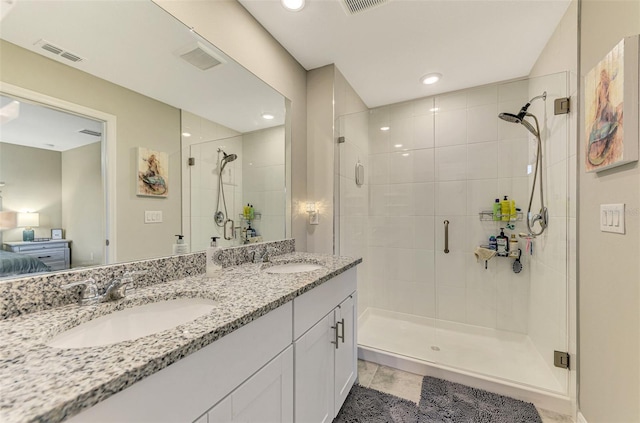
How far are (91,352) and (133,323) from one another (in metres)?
0.33

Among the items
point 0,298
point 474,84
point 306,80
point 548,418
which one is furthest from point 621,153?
point 0,298

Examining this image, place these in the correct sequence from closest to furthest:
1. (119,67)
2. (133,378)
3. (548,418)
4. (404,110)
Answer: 1. (133,378)
2. (119,67)
3. (548,418)
4. (404,110)

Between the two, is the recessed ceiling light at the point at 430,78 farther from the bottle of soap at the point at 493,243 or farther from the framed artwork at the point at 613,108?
the bottle of soap at the point at 493,243

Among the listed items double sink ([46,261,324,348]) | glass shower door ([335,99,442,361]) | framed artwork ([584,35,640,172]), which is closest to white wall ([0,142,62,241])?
double sink ([46,261,324,348])

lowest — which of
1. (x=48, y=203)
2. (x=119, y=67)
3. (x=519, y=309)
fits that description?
(x=519, y=309)

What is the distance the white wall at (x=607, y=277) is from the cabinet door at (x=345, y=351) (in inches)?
47.9

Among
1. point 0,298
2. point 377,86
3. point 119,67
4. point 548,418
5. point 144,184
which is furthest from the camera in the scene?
point 377,86

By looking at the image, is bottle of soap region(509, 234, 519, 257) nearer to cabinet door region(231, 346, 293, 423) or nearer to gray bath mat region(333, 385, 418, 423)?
gray bath mat region(333, 385, 418, 423)

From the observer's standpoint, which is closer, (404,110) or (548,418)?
(548,418)

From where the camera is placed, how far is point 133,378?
1.67 feet

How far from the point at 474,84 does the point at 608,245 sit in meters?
1.80

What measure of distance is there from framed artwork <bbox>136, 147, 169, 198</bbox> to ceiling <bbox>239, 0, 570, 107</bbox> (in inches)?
45.0

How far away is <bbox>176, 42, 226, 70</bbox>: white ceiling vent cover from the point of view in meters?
1.31

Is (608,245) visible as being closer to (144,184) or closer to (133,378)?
(133,378)
